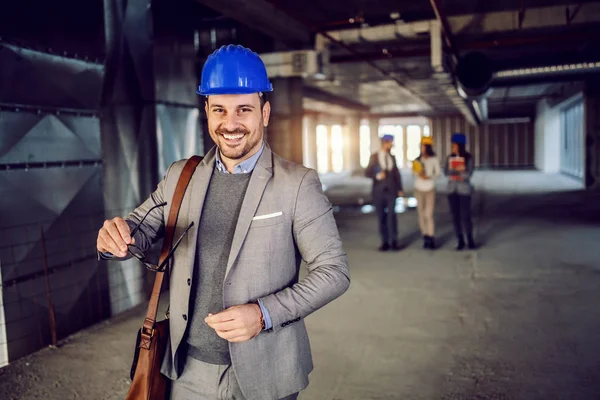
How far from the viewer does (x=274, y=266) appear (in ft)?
5.96

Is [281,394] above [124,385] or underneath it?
above

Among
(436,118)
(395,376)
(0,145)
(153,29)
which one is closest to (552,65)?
(153,29)

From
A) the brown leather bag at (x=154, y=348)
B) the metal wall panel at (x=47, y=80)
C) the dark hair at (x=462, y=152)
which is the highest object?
the metal wall panel at (x=47, y=80)

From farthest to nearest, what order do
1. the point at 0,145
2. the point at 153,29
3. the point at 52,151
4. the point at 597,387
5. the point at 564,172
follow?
the point at 564,172
the point at 153,29
the point at 52,151
the point at 0,145
the point at 597,387

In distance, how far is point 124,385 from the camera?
390cm

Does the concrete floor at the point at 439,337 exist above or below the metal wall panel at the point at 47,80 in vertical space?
below

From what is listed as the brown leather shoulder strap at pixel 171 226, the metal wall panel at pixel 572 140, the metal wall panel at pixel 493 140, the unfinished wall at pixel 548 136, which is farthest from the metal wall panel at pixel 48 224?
the metal wall panel at pixel 493 140

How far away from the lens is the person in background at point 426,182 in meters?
8.27

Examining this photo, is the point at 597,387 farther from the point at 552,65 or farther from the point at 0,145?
the point at 552,65

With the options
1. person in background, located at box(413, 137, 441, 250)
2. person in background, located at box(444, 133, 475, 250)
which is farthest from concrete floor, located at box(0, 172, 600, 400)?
person in background, located at box(444, 133, 475, 250)

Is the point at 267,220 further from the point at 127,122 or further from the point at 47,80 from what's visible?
the point at 127,122

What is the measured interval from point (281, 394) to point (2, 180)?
11.4ft

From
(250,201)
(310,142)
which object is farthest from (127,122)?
(310,142)

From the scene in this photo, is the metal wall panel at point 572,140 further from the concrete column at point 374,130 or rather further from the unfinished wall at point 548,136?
the concrete column at point 374,130
